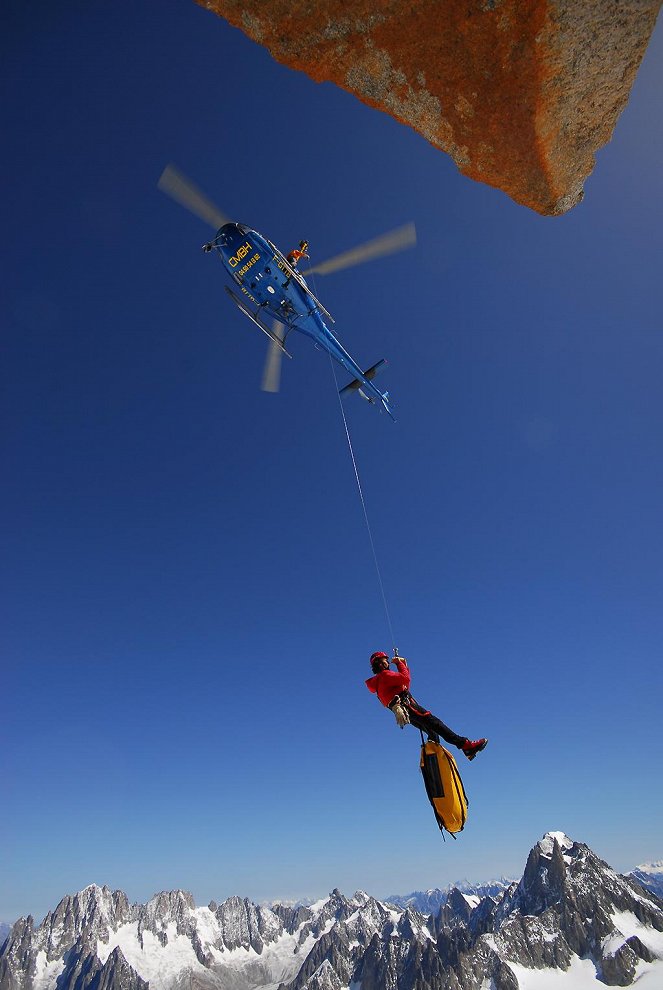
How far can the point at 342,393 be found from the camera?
23750 millimetres

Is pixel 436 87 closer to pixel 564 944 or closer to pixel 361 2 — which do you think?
pixel 361 2

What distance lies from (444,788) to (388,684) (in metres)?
1.59

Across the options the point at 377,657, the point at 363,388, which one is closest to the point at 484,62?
the point at 377,657

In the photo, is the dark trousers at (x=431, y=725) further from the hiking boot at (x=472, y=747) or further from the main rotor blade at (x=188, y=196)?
the main rotor blade at (x=188, y=196)

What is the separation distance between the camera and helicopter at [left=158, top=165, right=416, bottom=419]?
1188 centimetres

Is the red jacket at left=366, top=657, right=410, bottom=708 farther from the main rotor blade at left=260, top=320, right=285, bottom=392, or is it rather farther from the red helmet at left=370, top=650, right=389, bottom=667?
the main rotor blade at left=260, top=320, right=285, bottom=392

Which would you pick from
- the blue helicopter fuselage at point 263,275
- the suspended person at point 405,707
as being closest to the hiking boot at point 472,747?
the suspended person at point 405,707

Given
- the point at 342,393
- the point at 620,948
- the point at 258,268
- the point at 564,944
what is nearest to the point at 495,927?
the point at 564,944

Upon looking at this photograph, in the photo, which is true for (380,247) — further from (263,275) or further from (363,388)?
(363,388)

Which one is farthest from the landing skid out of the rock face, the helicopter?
the rock face

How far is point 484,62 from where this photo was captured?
6.07 meters

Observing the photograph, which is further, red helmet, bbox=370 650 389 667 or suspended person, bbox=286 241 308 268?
suspended person, bbox=286 241 308 268

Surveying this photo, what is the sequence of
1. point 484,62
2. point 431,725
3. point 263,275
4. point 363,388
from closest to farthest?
point 484,62
point 431,725
point 263,275
point 363,388

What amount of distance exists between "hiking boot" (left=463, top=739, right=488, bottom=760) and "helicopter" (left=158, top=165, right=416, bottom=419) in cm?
1059
